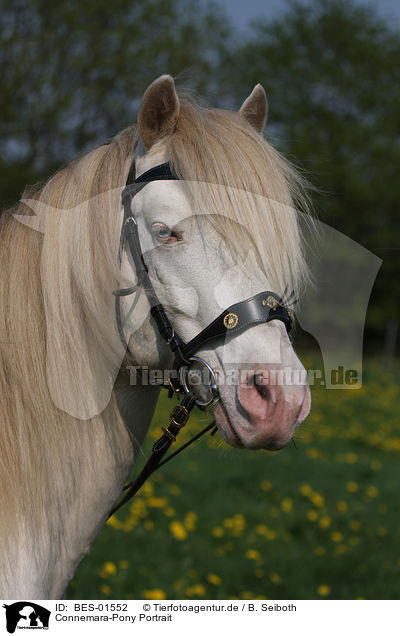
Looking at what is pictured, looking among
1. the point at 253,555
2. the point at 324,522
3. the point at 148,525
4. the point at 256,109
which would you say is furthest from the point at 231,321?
the point at 324,522

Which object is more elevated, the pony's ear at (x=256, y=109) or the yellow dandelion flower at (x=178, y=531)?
the pony's ear at (x=256, y=109)

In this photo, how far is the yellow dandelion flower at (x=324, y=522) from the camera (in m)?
4.64

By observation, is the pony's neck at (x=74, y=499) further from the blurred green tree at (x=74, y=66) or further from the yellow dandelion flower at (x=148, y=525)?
the blurred green tree at (x=74, y=66)

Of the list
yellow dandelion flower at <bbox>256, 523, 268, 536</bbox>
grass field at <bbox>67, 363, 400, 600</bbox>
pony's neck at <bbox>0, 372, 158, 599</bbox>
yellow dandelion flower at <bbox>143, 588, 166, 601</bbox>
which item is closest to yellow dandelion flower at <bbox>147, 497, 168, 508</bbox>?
grass field at <bbox>67, 363, 400, 600</bbox>

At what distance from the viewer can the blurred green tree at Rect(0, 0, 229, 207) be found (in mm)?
15062

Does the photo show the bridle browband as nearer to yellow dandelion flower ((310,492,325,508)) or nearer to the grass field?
the grass field

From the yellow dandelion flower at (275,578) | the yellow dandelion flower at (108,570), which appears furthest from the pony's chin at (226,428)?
the yellow dandelion flower at (275,578)

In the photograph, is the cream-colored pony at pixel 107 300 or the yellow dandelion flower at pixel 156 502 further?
the yellow dandelion flower at pixel 156 502

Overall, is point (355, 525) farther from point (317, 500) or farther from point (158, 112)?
point (158, 112)

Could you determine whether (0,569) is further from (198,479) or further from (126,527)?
(198,479)

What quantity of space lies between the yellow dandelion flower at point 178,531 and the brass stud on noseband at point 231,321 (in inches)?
110

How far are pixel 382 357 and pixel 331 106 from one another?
11493mm

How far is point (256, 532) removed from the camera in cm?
448

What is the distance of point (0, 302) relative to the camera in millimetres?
1888
